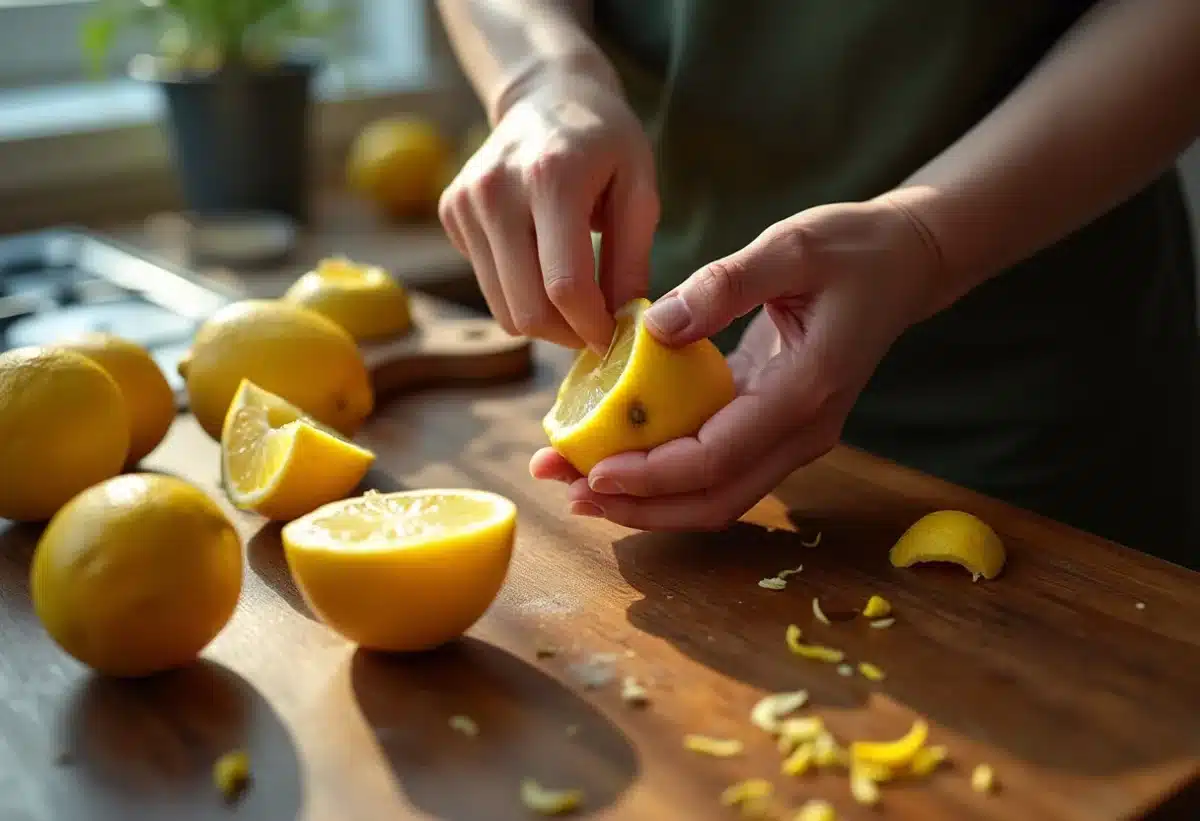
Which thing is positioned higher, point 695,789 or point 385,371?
point 695,789

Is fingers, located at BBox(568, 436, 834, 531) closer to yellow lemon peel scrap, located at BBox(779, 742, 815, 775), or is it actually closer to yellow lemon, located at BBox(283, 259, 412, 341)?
yellow lemon peel scrap, located at BBox(779, 742, 815, 775)

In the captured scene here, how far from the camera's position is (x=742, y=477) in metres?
1.05

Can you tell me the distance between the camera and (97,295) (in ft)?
5.88

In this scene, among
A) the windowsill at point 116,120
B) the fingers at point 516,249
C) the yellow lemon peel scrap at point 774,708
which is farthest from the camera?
the windowsill at point 116,120

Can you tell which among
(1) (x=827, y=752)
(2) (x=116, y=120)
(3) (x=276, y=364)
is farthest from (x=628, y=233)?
(2) (x=116, y=120)

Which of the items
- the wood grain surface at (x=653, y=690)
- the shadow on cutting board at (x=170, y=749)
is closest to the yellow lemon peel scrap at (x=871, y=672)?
the wood grain surface at (x=653, y=690)

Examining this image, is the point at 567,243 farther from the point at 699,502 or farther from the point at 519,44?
the point at 519,44

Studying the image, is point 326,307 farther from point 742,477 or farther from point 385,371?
point 742,477

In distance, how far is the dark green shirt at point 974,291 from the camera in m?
1.37

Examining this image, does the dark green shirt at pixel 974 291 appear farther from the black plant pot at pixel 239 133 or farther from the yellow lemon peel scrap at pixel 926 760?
the black plant pot at pixel 239 133

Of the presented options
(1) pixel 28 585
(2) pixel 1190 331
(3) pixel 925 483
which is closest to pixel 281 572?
(1) pixel 28 585

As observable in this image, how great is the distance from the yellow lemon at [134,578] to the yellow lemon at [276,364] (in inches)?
12.8

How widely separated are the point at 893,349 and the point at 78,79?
173cm

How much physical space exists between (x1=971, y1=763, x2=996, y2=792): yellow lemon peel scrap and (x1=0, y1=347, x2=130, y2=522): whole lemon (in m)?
0.73
